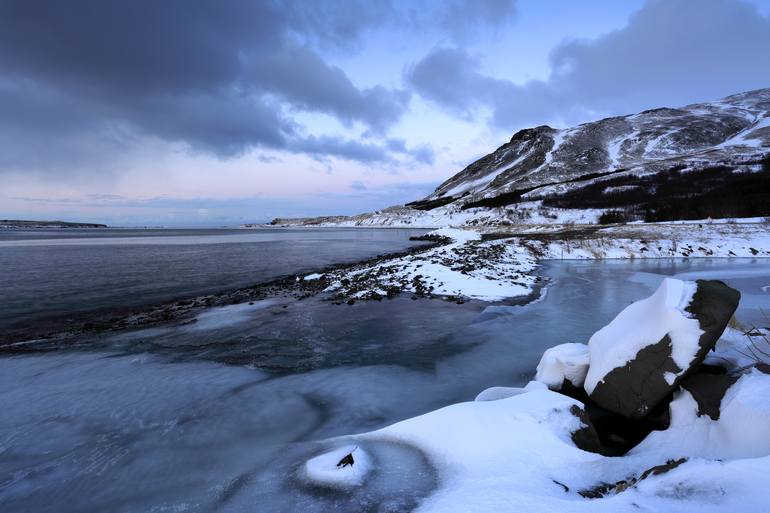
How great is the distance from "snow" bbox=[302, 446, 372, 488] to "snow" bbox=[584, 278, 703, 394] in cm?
430

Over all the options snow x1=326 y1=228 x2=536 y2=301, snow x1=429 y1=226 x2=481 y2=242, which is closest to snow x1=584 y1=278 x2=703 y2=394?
snow x1=326 y1=228 x2=536 y2=301

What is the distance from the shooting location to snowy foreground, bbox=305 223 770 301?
18.3m

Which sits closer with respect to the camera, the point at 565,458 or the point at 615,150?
the point at 565,458

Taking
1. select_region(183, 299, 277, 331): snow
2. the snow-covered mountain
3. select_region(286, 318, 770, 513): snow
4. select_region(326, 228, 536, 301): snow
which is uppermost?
the snow-covered mountain

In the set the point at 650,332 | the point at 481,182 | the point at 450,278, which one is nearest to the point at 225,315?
the point at 450,278

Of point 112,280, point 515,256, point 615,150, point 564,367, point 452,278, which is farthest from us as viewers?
point 615,150

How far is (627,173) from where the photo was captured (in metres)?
86.4

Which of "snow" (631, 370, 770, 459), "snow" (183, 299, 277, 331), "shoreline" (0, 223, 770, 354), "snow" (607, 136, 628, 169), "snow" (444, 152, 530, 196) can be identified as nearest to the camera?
"snow" (631, 370, 770, 459)

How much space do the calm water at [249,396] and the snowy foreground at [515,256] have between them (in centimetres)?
296

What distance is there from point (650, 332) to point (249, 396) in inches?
294

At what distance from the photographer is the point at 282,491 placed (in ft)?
15.2

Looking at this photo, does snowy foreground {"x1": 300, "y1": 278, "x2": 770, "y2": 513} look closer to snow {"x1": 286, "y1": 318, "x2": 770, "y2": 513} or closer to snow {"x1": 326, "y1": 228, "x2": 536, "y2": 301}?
snow {"x1": 286, "y1": 318, "x2": 770, "y2": 513}

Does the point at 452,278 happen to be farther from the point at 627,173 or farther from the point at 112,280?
the point at 627,173

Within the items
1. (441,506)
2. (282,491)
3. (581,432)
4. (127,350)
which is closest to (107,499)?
(282,491)
